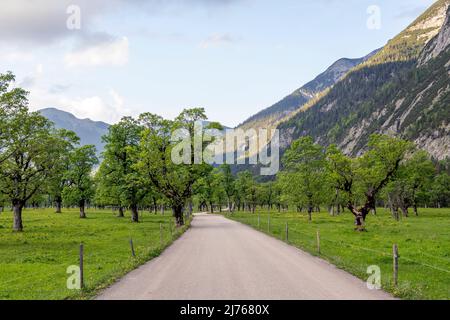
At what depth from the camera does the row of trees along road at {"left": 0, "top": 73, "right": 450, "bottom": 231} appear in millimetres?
37656

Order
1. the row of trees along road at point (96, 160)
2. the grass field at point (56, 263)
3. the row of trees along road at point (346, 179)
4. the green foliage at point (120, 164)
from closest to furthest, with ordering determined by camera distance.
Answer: the grass field at point (56, 263), the row of trees along road at point (96, 160), the row of trees along road at point (346, 179), the green foliage at point (120, 164)

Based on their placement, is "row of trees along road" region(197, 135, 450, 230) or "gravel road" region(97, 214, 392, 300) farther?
"row of trees along road" region(197, 135, 450, 230)

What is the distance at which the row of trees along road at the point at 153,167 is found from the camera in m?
37.7

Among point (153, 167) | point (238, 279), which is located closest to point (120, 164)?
point (153, 167)

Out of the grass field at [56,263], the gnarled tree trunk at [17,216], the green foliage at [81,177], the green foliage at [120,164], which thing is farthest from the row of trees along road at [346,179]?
the green foliage at [81,177]

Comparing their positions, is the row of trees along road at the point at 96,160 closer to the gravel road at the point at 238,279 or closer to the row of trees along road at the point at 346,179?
the row of trees along road at the point at 346,179

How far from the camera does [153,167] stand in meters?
51.0

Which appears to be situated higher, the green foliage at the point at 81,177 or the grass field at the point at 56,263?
the green foliage at the point at 81,177

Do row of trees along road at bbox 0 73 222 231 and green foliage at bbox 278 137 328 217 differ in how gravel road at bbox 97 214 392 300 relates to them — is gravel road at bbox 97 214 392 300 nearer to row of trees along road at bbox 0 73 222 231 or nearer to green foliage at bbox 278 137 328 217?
row of trees along road at bbox 0 73 222 231

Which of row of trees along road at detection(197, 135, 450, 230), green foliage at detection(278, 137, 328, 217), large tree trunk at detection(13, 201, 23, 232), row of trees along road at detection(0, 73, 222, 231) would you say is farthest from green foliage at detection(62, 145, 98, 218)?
green foliage at detection(278, 137, 328, 217)

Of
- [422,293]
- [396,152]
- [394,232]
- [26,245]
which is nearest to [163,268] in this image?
[422,293]

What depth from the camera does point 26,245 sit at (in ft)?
106

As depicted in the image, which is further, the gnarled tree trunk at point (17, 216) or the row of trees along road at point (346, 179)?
the row of trees along road at point (346, 179)
